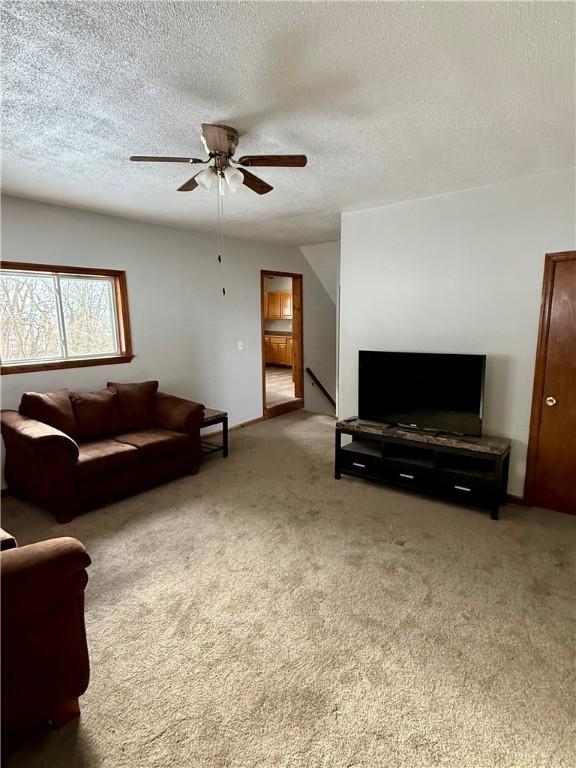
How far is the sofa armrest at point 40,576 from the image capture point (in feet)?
4.32

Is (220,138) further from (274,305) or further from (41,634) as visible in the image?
(274,305)

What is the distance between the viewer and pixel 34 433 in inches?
116

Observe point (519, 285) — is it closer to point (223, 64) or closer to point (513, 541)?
point (513, 541)

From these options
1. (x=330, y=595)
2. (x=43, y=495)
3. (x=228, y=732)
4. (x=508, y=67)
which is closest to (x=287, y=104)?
(x=508, y=67)

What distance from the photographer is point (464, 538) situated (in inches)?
111

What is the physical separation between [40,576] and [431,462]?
2896 mm

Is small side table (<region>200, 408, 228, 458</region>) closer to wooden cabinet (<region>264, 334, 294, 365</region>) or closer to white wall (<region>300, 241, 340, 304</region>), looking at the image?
white wall (<region>300, 241, 340, 304</region>)

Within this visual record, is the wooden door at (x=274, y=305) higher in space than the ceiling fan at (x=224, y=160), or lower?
lower

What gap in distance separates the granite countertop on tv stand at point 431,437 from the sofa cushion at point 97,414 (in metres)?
2.20

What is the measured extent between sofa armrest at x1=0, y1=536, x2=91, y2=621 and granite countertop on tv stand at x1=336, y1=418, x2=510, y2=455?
2.60 metres

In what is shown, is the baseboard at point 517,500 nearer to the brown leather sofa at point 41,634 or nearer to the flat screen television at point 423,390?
the flat screen television at point 423,390

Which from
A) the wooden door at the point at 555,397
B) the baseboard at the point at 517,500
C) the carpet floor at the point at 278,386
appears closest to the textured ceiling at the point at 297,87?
the wooden door at the point at 555,397

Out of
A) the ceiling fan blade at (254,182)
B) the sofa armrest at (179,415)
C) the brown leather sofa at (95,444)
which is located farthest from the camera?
the sofa armrest at (179,415)

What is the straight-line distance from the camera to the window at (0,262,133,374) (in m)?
3.58
